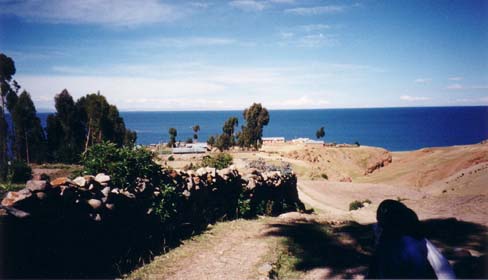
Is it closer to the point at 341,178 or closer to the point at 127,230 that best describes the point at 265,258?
the point at 127,230

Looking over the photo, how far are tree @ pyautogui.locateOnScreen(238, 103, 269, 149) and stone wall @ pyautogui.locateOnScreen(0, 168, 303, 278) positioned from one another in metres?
64.6

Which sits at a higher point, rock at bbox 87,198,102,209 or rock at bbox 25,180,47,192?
rock at bbox 25,180,47,192

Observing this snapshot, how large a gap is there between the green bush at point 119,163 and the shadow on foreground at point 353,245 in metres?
5.09

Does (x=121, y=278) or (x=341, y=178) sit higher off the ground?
(x=121, y=278)

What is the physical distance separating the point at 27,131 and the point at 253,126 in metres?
49.5

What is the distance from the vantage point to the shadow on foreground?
22.6 feet

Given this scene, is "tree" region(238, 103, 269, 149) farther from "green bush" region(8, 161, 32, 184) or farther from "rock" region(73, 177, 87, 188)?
"rock" region(73, 177, 87, 188)

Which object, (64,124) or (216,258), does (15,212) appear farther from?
(64,124)

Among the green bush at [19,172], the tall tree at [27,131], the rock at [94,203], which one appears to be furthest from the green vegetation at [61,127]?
the rock at [94,203]

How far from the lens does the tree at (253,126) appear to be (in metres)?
76.7

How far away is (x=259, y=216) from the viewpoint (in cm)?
1339

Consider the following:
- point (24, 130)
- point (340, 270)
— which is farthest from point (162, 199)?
point (24, 130)

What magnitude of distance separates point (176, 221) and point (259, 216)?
4863mm

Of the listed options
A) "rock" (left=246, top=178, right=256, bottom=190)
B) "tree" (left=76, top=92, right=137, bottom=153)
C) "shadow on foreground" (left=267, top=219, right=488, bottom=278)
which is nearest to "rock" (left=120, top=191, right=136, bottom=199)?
"shadow on foreground" (left=267, top=219, right=488, bottom=278)
